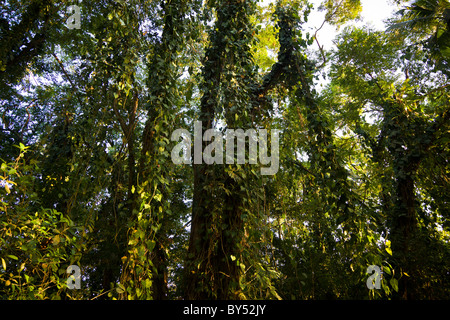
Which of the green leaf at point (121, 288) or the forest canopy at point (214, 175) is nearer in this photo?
the green leaf at point (121, 288)

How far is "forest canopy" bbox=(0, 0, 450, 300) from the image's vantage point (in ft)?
5.54

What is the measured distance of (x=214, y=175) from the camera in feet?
7.00

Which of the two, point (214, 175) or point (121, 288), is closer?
point (121, 288)

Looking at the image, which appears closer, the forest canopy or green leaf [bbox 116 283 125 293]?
green leaf [bbox 116 283 125 293]

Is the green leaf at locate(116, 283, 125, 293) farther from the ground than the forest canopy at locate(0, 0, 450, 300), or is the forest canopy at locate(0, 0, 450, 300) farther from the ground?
the forest canopy at locate(0, 0, 450, 300)

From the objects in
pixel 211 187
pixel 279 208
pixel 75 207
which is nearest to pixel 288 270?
pixel 279 208

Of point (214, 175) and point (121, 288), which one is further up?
point (214, 175)

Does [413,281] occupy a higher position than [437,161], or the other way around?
[437,161]

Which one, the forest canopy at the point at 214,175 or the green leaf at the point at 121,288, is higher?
the forest canopy at the point at 214,175

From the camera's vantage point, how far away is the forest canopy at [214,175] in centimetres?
169

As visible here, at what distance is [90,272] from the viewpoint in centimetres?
431
